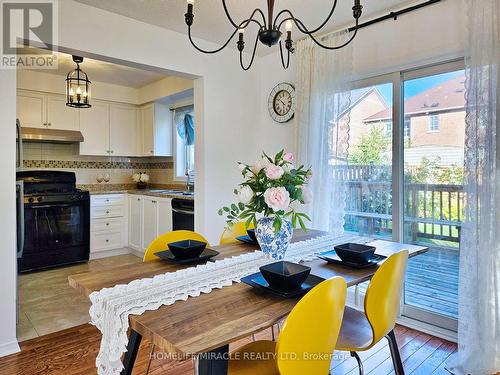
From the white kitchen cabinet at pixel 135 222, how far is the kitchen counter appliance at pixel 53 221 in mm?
609

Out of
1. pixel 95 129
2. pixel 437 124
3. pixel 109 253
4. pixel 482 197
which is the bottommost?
pixel 109 253

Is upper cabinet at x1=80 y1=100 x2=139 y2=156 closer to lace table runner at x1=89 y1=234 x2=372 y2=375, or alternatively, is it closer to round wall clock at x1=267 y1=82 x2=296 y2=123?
round wall clock at x1=267 y1=82 x2=296 y2=123

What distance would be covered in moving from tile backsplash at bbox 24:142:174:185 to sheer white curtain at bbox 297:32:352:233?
279 centimetres

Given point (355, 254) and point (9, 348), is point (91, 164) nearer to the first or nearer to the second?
point (9, 348)

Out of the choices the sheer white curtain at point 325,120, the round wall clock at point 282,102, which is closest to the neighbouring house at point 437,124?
the sheer white curtain at point 325,120

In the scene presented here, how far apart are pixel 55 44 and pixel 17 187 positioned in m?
1.06

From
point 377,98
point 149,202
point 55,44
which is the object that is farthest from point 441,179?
point 149,202

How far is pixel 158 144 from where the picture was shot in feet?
16.0

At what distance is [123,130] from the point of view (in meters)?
4.98

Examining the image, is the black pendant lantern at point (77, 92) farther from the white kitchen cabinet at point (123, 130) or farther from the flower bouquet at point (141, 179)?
the flower bouquet at point (141, 179)

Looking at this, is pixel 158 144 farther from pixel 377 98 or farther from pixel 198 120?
pixel 377 98

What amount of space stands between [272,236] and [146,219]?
129 inches

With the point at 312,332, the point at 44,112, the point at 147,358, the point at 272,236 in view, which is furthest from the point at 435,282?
the point at 44,112

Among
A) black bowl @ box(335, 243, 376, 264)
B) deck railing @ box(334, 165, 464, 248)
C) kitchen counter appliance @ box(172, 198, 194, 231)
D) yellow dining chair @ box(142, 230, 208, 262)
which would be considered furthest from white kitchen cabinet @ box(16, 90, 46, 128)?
black bowl @ box(335, 243, 376, 264)
